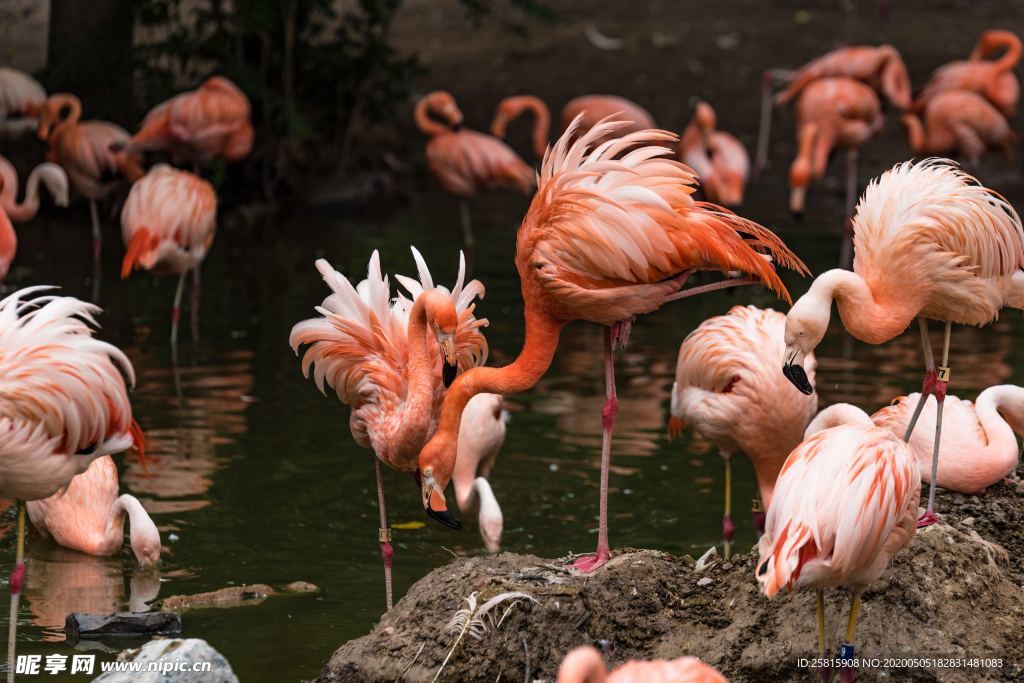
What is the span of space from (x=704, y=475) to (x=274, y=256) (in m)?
6.20

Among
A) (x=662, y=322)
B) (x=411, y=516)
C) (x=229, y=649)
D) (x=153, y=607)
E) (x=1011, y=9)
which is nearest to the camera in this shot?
(x=229, y=649)

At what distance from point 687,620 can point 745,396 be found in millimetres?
1513

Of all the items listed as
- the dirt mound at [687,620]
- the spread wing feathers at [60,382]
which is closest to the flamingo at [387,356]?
the dirt mound at [687,620]

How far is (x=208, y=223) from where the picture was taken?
965 cm

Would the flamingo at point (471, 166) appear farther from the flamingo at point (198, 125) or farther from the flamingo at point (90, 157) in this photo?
the flamingo at point (90, 157)

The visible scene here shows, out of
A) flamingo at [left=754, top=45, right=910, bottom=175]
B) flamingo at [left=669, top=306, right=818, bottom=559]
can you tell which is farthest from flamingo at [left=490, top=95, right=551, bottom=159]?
flamingo at [left=669, top=306, right=818, bottom=559]

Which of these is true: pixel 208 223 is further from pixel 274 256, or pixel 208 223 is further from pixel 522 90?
pixel 522 90

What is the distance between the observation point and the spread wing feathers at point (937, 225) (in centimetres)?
490

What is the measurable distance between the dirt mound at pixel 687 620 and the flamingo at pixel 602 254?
0.26 m

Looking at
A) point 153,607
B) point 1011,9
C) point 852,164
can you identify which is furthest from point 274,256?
point 1011,9

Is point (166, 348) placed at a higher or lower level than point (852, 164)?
lower

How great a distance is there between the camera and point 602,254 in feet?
15.4

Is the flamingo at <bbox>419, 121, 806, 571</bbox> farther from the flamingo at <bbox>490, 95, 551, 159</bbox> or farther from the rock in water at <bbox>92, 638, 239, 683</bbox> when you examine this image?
the flamingo at <bbox>490, 95, 551, 159</bbox>

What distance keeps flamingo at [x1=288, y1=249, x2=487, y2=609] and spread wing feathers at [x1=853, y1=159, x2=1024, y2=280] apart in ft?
4.70
